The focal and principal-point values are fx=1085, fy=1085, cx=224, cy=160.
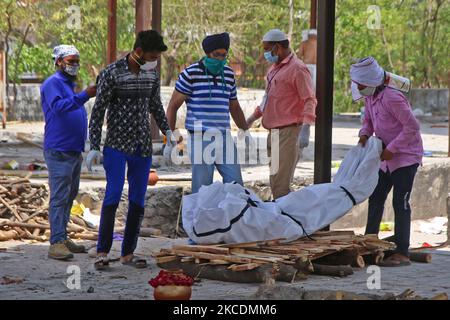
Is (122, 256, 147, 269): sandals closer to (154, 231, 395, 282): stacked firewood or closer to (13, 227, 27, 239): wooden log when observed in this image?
(154, 231, 395, 282): stacked firewood

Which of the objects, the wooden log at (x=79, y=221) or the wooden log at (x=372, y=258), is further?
the wooden log at (x=79, y=221)

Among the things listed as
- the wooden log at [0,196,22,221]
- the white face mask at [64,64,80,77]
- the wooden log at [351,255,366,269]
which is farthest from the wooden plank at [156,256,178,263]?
the wooden log at [0,196,22,221]

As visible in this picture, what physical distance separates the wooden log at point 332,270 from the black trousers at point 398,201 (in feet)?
3.16

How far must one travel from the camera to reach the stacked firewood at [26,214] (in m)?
10.7

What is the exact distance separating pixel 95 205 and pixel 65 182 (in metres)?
2.87

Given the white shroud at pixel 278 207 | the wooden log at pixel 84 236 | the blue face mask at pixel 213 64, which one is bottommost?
the wooden log at pixel 84 236

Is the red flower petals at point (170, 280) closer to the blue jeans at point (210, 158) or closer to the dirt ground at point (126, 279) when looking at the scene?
the dirt ground at point (126, 279)

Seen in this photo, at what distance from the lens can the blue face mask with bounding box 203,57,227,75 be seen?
948cm

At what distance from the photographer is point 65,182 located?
30.6 ft

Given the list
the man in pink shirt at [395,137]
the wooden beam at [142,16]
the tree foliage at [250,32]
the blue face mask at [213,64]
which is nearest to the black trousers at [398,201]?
the man in pink shirt at [395,137]

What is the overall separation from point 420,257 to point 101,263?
2.84 metres

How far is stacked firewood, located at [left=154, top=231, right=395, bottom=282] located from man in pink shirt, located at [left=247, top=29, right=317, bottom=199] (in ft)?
4.08
